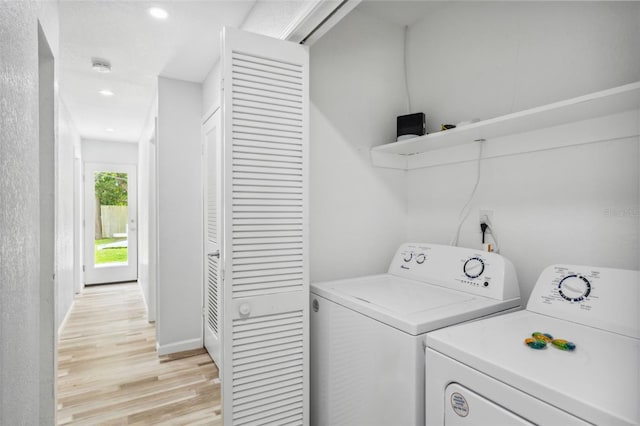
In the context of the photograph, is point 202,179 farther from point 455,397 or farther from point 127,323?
point 455,397

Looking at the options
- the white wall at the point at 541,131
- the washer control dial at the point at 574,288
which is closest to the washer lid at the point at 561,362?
the washer control dial at the point at 574,288

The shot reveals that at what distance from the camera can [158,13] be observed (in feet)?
6.28

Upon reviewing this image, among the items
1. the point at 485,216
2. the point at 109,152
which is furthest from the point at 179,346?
the point at 109,152

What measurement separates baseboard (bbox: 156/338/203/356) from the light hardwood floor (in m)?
0.05

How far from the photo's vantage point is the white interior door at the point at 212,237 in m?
2.54

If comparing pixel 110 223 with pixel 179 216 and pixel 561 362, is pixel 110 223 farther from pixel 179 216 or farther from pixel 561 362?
pixel 561 362

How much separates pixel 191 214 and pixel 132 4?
1650 mm

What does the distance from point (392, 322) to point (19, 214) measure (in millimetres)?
1227

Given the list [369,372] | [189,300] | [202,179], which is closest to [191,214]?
[202,179]

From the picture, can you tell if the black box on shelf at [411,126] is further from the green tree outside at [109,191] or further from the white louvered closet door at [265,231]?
the green tree outside at [109,191]

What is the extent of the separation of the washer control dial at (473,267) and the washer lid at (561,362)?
0.31m

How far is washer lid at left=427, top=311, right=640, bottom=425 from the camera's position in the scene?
729 mm

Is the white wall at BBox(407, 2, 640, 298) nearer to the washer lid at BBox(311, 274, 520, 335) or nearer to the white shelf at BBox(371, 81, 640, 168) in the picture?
the white shelf at BBox(371, 81, 640, 168)

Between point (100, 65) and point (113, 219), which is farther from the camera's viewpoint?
point (113, 219)
